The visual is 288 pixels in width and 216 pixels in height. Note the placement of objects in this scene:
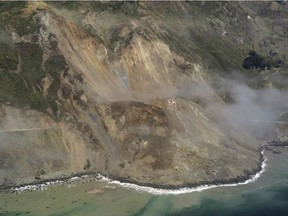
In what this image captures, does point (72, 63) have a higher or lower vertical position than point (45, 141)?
higher

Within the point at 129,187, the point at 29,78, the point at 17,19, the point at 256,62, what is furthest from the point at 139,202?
the point at 256,62

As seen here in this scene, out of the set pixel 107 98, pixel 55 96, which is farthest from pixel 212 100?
pixel 55 96

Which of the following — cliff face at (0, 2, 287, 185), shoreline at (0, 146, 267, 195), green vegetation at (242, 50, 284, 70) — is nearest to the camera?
shoreline at (0, 146, 267, 195)

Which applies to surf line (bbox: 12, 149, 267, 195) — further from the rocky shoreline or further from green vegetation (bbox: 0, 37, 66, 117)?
green vegetation (bbox: 0, 37, 66, 117)

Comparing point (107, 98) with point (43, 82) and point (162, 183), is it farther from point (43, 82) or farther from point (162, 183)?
point (162, 183)

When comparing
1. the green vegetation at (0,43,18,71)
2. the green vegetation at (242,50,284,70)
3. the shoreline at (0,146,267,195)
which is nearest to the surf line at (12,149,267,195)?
the shoreline at (0,146,267,195)

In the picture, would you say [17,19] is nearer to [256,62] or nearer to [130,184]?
[130,184]
